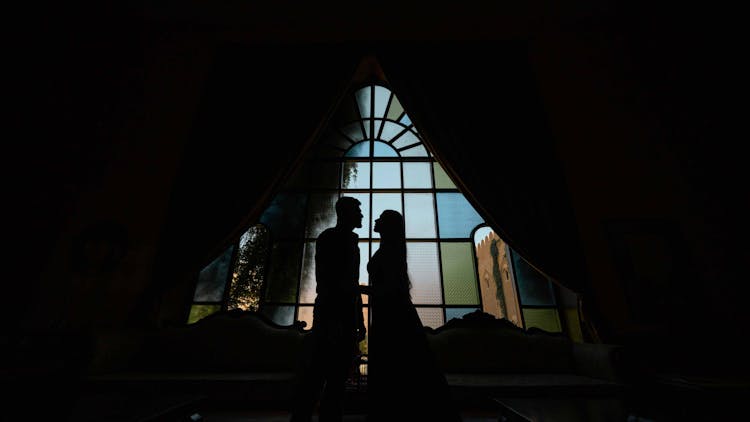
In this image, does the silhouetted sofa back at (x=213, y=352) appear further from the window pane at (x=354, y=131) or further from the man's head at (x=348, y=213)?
the window pane at (x=354, y=131)

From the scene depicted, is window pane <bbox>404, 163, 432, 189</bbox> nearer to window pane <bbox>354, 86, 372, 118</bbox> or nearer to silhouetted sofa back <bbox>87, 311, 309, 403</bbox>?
window pane <bbox>354, 86, 372, 118</bbox>

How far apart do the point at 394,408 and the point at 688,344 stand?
259 centimetres

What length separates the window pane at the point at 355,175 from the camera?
326cm

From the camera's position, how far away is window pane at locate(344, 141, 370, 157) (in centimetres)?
348

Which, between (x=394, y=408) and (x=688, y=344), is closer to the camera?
(x=394, y=408)

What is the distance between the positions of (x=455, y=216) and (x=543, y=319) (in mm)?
1308

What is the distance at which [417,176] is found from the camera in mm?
3332

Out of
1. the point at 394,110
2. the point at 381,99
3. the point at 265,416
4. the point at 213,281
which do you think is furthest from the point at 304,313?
the point at 381,99

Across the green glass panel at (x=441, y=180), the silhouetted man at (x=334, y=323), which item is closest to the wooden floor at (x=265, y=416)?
the silhouetted man at (x=334, y=323)

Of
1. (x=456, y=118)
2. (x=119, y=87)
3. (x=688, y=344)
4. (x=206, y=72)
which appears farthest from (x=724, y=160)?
(x=119, y=87)

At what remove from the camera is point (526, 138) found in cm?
303

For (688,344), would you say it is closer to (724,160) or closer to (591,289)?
(591,289)

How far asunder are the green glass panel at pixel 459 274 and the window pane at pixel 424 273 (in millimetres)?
84

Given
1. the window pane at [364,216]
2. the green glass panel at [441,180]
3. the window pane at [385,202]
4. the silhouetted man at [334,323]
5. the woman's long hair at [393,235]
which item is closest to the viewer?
the silhouetted man at [334,323]
